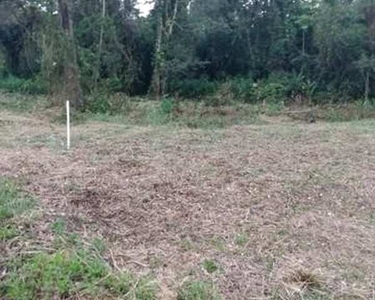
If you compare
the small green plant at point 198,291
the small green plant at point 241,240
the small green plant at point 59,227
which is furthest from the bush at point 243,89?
the small green plant at point 198,291

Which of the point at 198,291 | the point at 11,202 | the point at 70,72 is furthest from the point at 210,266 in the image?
the point at 70,72

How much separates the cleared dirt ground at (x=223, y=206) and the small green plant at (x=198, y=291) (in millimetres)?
48

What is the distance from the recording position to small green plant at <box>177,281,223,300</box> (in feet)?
8.64

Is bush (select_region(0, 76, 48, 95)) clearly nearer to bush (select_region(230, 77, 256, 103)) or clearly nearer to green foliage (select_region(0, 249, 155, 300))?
bush (select_region(230, 77, 256, 103))

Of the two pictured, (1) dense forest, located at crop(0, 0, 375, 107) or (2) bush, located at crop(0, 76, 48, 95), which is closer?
(1) dense forest, located at crop(0, 0, 375, 107)

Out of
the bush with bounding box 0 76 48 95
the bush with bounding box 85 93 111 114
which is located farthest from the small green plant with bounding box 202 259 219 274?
the bush with bounding box 0 76 48 95

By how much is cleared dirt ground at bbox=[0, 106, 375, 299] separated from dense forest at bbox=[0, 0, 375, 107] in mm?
6761

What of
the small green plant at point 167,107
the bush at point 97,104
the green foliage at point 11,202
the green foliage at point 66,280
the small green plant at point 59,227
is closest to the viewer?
the green foliage at point 66,280

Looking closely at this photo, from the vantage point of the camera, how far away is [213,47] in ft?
52.8

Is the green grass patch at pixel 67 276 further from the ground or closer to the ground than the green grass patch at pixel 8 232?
closer to the ground

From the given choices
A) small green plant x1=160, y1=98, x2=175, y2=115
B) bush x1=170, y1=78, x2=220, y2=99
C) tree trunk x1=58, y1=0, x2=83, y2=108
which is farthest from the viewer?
bush x1=170, y1=78, x2=220, y2=99

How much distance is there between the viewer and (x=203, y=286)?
271 centimetres

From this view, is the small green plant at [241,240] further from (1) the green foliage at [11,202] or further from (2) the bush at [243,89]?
(2) the bush at [243,89]

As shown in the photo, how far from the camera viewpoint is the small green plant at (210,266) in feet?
9.59
